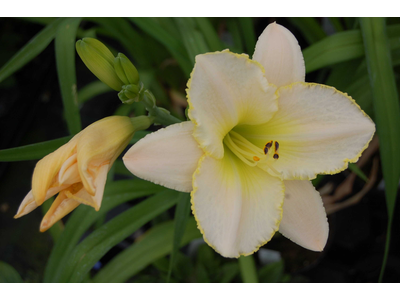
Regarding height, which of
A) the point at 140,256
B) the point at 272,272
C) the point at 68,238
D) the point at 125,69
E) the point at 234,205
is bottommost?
the point at 272,272

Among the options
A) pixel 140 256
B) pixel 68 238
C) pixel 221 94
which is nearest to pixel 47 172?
pixel 221 94

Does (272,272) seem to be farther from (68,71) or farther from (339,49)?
(68,71)

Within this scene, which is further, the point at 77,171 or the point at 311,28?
the point at 311,28

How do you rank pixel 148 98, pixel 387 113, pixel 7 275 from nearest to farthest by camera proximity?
pixel 148 98, pixel 387 113, pixel 7 275

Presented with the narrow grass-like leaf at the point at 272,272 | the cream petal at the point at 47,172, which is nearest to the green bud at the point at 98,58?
the cream petal at the point at 47,172

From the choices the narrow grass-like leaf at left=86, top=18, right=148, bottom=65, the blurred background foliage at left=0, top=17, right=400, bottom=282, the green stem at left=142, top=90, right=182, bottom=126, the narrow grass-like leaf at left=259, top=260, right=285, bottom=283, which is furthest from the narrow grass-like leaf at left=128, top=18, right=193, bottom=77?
the narrow grass-like leaf at left=259, top=260, right=285, bottom=283

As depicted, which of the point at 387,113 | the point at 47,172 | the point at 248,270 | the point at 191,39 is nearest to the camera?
the point at 47,172

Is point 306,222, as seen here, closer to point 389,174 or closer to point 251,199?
point 251,199
